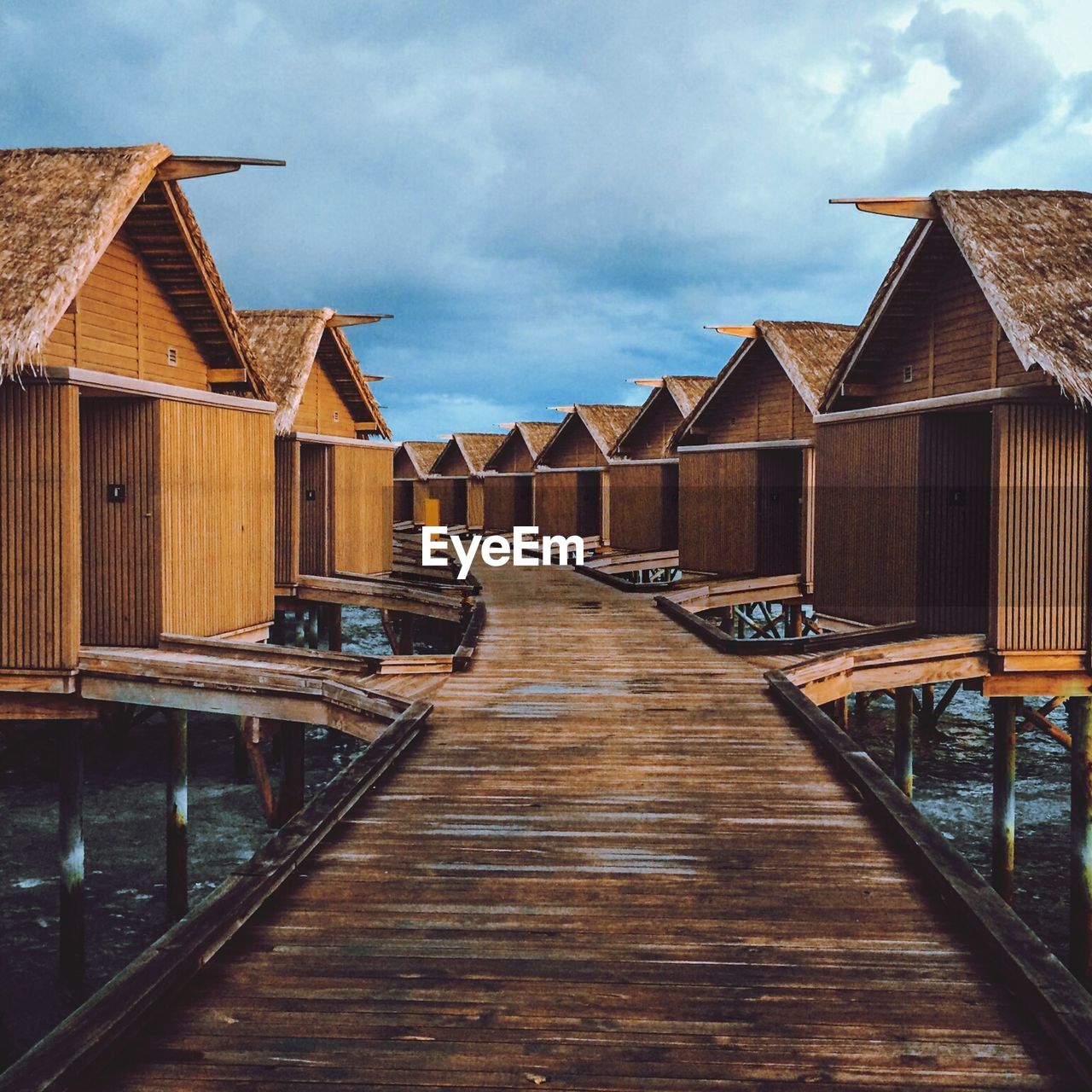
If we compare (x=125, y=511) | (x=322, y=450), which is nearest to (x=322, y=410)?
(x=322, y=450)

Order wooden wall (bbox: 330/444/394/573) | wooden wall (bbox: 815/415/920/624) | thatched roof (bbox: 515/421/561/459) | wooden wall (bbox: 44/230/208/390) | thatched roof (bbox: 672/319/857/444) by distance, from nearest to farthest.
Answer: wooden wall (bbox: 44/230/208/390)
wooden wall (bbox: 815/415/920/624)
thatched roof (bbox: 672/319/857/444)
wooden wall (bbox: 330/444/394/573)
thatched roof (bbox: 515/421/561/459)

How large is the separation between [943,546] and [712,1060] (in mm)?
10571

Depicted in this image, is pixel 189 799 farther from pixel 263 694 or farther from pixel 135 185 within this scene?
pixel 135 185

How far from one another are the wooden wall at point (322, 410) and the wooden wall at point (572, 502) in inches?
472

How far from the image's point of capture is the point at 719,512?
68.9 feet

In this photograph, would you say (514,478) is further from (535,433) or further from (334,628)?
(334,628)

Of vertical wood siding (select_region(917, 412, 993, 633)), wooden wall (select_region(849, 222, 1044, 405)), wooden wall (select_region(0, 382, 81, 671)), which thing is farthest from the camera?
vertical wood siding (select_region(917, 412, 993, 633))

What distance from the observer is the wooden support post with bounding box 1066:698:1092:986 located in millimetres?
10352

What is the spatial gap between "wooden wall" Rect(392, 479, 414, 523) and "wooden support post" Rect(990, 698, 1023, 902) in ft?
140

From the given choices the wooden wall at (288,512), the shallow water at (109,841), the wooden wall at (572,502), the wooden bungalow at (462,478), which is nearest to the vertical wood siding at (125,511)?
the shallow water at (109,841)

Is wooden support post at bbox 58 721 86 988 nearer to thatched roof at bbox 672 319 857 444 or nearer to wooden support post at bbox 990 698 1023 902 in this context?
wooden support post at bbox 990 698 1023 902

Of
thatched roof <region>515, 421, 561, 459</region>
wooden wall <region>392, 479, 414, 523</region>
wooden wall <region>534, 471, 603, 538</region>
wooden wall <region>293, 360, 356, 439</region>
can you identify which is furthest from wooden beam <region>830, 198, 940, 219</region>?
wooden wall <region>392, 479, 414, 523</region>

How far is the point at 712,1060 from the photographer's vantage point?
351 centimetres

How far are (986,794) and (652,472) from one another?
1242cm
